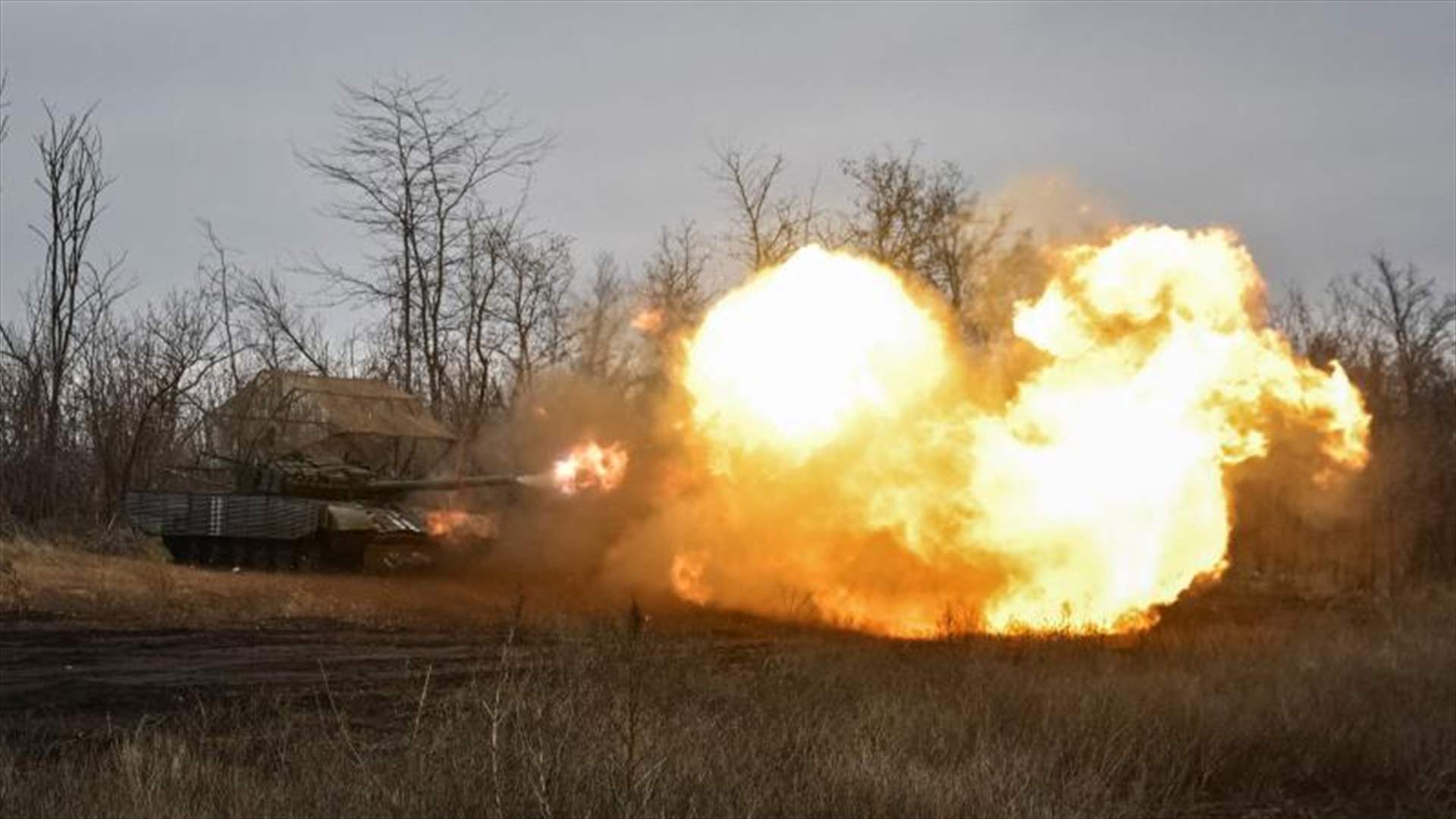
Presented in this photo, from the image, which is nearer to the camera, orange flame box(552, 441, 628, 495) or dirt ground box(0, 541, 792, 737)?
dirt ground box(0, 541, 792, 737)

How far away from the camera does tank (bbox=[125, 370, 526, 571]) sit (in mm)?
27766

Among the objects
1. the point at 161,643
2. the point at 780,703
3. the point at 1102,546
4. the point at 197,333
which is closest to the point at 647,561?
the point at 1102,546

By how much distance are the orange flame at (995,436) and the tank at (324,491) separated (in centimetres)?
688

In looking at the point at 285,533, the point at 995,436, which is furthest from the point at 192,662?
the point at 285,533

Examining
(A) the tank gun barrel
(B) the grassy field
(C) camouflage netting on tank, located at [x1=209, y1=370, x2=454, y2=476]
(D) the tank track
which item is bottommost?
(B) the grassy field

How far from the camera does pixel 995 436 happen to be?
2002 cm

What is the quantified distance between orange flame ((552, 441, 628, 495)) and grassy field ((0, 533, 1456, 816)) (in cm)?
379

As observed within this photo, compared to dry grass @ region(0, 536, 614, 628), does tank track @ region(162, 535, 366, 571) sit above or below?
above

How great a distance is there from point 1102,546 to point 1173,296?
11.5ft

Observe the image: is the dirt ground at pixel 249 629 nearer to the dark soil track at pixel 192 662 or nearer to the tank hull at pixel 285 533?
the dark soil track at pixel 192 662

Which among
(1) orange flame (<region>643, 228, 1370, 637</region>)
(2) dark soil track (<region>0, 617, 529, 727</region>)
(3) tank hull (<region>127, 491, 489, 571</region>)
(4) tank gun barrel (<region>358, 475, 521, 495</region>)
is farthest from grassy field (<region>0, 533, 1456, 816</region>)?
(3) tank hull (<region>127, 491, 489, 571</region>)

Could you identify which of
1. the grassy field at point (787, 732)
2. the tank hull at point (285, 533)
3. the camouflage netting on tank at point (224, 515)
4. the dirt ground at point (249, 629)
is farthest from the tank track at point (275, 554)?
the grassy field at point (787, 732)

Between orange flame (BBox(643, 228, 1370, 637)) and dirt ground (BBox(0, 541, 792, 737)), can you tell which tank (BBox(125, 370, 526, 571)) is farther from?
orange flame (BBox(643, 228, 1370, 637))

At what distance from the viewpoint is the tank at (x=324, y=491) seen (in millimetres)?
27766
